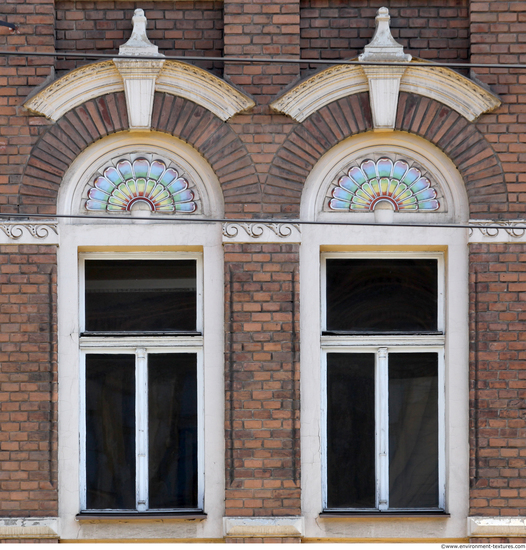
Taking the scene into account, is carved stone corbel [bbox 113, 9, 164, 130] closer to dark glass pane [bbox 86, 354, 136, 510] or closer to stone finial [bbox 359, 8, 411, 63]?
stone finial [bbox 359, 8, 411, 63]

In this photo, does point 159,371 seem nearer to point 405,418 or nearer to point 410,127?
point 405,418

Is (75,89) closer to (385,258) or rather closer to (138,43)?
(138,43)

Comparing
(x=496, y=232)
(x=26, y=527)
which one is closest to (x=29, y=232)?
(x=26, y=527)

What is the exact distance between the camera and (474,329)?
6.27 meters

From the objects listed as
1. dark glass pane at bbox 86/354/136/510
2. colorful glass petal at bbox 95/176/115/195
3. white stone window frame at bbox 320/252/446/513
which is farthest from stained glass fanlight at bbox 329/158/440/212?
dark glass pane at bbox 86/354/136/510

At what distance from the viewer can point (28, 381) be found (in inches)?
245

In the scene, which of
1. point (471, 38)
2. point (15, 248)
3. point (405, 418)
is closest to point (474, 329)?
point (405, 418)

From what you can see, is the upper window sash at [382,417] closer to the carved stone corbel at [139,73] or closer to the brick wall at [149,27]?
the carved stone corbel at [139,73]

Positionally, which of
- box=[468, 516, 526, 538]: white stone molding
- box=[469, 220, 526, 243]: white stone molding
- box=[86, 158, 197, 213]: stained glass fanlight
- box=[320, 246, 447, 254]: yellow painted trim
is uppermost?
box=[86, 158, 197, 213]: stained glass fanlight

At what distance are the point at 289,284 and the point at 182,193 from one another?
1.16 metres

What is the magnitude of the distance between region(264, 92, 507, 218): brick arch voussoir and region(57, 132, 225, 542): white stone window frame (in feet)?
1.93

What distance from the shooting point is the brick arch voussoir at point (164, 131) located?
6352mm

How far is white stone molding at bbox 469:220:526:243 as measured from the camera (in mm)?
6273

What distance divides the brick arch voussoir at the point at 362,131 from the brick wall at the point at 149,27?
0.93 metres
